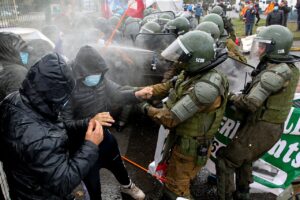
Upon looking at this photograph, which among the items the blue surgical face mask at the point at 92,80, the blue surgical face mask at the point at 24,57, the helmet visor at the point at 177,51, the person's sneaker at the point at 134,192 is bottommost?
the person's sneaker at the point at 134,192

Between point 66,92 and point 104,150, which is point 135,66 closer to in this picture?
point 104,150

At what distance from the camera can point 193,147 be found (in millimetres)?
2805

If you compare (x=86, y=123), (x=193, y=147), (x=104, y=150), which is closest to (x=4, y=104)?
(x=86, y=123)

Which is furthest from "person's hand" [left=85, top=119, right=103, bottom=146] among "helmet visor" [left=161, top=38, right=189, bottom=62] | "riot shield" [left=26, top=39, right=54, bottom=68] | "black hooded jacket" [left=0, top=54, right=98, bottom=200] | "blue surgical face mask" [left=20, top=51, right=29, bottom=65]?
"riot shield" [left=26, top=39, right=54, bottom=68]

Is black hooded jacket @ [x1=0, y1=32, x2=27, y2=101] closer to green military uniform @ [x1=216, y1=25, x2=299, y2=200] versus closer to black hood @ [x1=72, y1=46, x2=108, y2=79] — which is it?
black hood @ [x1=72, y1=46, x2=108, y2=79]

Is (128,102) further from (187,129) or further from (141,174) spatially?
(141,174)

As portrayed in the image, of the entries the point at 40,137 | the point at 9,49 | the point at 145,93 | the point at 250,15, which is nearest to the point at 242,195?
the point at 145,93

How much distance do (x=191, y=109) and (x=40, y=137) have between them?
1.27 m

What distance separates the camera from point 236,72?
342 cm

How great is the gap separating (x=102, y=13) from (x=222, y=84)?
11435 millimetres

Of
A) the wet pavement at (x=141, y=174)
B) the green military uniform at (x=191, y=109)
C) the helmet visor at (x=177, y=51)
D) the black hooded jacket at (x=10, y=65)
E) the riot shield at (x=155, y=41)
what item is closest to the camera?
the green military uniform at (x=191, y=109)

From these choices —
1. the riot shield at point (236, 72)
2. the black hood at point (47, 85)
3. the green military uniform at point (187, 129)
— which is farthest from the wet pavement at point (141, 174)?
the black hood at point (47, 85)

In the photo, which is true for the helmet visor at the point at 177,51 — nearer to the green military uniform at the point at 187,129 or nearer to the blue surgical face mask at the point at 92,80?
the green military uniform at the point at 187,129

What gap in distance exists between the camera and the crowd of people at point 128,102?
5.98ft
